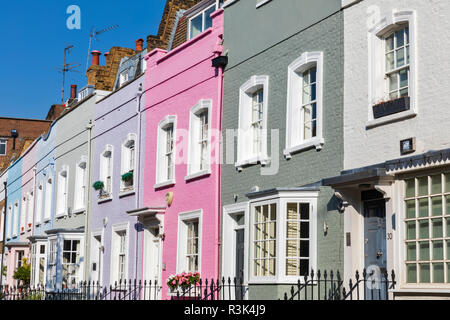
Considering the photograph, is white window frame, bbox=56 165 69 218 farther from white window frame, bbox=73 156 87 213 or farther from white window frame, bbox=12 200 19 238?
white window frame, bbox=12 200 19 238

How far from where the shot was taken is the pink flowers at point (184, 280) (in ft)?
61.8

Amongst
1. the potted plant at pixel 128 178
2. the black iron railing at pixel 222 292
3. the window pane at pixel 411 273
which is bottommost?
A: the black iron railing at pixel 222 292

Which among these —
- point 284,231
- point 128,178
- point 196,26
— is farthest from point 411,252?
point 128,178

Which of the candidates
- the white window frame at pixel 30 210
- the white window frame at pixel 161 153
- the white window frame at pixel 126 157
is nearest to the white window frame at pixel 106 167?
the white window frame at pixel 126 157

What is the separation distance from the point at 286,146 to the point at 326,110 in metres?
1.46

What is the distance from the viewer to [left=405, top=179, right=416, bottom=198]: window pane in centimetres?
1285

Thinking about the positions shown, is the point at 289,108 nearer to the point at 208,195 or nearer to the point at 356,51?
the point at 356,51

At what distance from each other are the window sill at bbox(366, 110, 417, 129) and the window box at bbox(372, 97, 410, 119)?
8 centimetres

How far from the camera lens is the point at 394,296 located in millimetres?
12656

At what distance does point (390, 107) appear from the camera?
530 inches

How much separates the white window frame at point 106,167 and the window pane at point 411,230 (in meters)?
14.3

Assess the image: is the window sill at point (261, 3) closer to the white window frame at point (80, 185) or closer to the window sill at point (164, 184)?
the window sill at point (164, 184)
